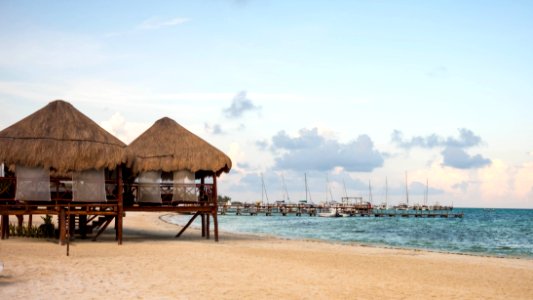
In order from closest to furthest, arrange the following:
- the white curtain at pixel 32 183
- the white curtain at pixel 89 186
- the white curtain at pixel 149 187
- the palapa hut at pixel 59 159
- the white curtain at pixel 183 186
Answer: the palapa hut at pixel 59 159 < the white curtain at pixel 32 183 < the white curtain at pixel 89 186 < the white curtain at pixel 149 187 < the white curtain at pixel 183 186

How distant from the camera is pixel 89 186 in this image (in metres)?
20.1

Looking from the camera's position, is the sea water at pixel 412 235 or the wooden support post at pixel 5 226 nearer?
the wooden support post at pixel 5 226

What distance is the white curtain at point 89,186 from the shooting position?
1984 cm

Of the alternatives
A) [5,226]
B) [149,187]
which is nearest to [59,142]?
[149,187]

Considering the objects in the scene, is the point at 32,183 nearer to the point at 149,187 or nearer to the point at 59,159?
the point at 59,159

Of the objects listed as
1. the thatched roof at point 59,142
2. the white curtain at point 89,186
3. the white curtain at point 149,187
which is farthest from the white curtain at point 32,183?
the white curtain at point 149,187

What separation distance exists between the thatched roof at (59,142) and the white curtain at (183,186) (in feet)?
8.50

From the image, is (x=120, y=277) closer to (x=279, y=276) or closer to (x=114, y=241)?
(x=279, y=276)

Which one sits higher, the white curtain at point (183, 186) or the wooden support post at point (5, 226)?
the white curtain at point (183, 186)

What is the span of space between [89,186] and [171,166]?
297cm

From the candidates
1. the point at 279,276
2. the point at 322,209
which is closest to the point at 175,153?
the point at 279,276

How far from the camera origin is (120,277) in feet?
41.1

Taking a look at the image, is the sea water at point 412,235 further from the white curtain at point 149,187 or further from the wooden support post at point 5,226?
the wooden support post at point 5,226

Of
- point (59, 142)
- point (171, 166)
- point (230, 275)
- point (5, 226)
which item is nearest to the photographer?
point (230, 275)
